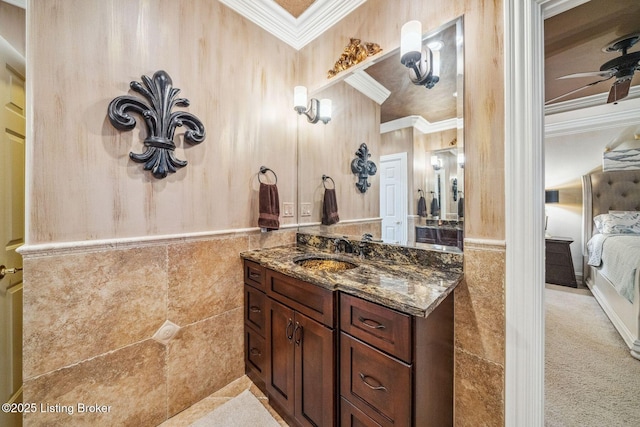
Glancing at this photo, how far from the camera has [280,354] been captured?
1.36 meters

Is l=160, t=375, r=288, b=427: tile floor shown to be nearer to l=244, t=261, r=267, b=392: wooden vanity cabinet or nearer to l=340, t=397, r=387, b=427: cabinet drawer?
l=244, t=261, r=267, b=392: wooden vanity cabinet

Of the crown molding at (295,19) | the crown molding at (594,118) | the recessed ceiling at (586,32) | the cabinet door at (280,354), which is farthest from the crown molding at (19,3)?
the crown molding at (594,118)

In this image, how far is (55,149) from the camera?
Result: 1.08 meters

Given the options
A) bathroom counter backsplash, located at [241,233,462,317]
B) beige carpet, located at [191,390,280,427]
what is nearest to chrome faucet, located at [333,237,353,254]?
bathroom counter backsplash, located at [241,233,462,317]

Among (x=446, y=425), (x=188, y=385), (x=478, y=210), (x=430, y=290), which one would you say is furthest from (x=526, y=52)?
(x=188, y=385)

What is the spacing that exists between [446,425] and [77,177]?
86.1 inches

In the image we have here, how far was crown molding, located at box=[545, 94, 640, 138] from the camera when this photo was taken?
3.07 meters

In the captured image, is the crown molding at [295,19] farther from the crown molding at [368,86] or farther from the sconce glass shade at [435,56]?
the sconce glass shade at [435,56]

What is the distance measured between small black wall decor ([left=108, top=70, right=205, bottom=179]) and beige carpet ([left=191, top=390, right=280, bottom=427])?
1.49 metres

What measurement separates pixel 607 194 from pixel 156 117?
5.48 meters

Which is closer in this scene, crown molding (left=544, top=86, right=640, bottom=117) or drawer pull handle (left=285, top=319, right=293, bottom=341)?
drawer pull handle (left=285, top=319, right=293, bottom=341)

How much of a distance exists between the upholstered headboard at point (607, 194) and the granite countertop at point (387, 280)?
4019 millimetres

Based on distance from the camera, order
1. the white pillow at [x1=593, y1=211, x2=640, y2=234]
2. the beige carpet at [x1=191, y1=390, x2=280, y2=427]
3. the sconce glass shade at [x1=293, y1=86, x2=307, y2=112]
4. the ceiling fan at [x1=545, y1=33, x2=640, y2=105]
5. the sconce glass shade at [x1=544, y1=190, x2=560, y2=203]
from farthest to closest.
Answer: the sconce glass shade at [x1=544, y1=190, x2=560, y2=203] → the white pillow at [x1=593, y1=211, x2=640, y2=234] → the sconce glass shade at [x1=293, y1=86, x2=307, y2=112] → the ceiling fan at [x1=545, y1=33, x2=640, y2=105] → the beige carpet at [x1=191, y1=390, x2=280, y2=427]

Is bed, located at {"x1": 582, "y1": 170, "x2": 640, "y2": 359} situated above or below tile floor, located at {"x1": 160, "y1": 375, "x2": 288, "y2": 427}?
above
